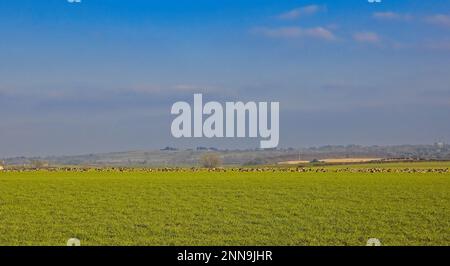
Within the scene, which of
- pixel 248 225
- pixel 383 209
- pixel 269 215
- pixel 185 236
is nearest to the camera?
pixel 185 236

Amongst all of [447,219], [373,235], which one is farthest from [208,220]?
[447,219]

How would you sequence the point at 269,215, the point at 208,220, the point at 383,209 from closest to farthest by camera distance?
the point at 208,220
the point at 269,215
the point at 383,209

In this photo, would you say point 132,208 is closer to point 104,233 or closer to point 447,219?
point 104,233

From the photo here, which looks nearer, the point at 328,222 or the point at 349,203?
the point at 328,222

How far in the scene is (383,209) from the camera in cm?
2897
